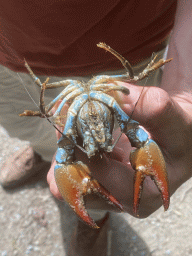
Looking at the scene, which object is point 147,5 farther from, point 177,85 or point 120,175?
point 120,175

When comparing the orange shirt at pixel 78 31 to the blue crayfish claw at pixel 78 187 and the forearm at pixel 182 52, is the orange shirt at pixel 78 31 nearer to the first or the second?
the forearm at pixel 182 52

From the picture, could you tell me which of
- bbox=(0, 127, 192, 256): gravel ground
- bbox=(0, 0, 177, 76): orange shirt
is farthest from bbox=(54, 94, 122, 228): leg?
bbox=(0, 127, 192, 256): gravel ground

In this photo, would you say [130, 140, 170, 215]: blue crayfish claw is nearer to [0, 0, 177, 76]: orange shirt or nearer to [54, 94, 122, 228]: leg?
[54, 94, 122, 228]: leg

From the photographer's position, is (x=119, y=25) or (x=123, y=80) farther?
(x=119, y=25)

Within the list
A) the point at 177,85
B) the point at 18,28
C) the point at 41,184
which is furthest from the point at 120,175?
the point at 41,184

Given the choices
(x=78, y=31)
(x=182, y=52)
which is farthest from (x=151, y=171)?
(x=182, y=52)

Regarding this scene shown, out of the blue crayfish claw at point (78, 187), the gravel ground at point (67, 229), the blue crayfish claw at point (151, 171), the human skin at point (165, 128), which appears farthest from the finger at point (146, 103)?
the gravel ground at point (67, 229)

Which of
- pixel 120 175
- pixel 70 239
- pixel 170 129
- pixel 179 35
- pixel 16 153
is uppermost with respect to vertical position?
pixel 179 35

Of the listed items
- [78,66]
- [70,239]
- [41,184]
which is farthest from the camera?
[41,184]
